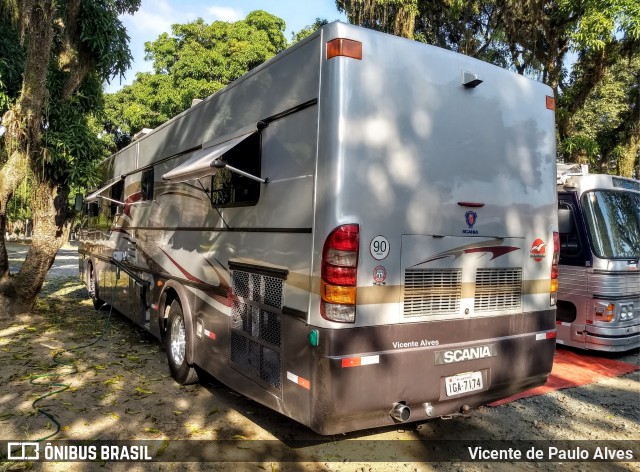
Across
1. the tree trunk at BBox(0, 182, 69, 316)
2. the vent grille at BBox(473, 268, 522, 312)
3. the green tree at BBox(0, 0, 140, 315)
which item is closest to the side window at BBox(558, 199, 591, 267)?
the vent grille at BBox(473, 268, 522, 312)

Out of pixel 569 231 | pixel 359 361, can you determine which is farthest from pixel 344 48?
pixel 569 231

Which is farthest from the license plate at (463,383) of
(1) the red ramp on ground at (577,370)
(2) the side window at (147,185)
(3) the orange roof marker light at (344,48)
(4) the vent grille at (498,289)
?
(2) the side window at (147,185)

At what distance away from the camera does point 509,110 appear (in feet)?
13.0

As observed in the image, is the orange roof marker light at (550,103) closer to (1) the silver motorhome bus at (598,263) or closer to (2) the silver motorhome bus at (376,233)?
(2) the silver motorhome bus at (376,233)

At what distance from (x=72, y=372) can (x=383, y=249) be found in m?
4.49

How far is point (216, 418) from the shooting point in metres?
4.39

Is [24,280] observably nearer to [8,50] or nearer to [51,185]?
[51,185]

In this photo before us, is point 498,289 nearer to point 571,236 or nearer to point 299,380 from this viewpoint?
point 299,380

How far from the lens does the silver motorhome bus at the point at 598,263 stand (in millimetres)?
Answer: 6449

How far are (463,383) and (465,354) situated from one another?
0.22 meters

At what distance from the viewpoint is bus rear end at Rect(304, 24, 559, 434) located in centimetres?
307

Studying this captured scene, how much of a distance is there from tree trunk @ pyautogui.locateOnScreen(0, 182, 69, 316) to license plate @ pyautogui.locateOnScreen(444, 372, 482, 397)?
774 centimetres

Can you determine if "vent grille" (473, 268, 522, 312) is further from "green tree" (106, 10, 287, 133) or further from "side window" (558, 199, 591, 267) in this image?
"green tree" (106, 10, 287, 133)

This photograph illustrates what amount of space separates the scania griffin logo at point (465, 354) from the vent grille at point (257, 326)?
3.95 feet
